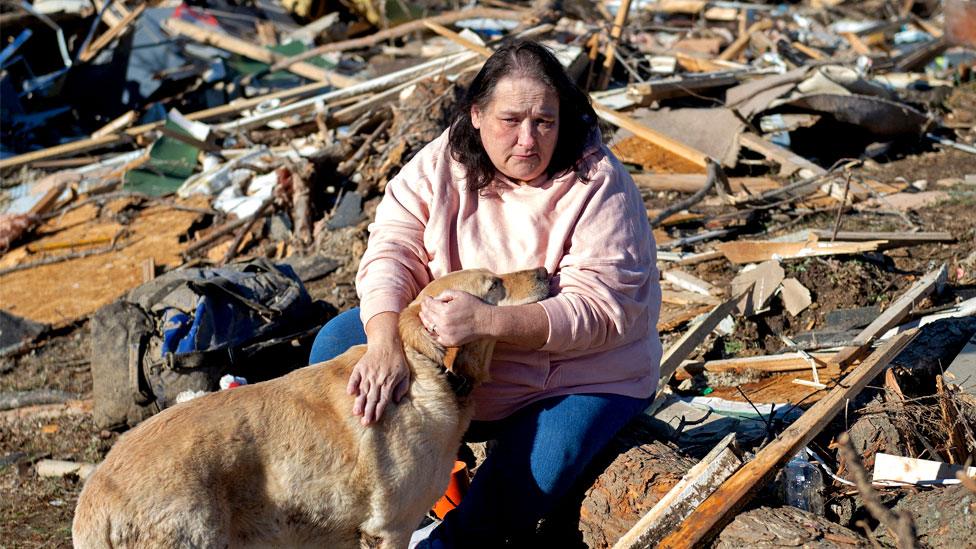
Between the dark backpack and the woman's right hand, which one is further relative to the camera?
the dark backpack

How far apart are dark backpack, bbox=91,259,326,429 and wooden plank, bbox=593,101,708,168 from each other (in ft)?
12.9

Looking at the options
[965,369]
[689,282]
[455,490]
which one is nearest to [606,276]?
[455,490]

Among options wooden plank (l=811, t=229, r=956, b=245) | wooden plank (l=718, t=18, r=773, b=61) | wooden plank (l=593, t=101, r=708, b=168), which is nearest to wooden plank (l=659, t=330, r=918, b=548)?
wooden plank (l=811, t=229, r=956, b=245)

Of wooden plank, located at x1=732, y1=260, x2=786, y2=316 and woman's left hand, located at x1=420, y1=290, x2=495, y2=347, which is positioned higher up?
woman's left hand, located at x1=420, y1=290, x2=495, y2=347

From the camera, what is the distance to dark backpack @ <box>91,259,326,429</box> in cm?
525

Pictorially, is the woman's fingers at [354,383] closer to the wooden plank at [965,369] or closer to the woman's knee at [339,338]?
the woman's knee at [339,338]

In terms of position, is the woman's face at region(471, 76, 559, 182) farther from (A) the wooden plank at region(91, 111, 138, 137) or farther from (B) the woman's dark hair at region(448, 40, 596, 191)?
(A) the wooden plank at region(91, 111, 138, 137)

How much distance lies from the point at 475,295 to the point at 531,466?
65 centimetres

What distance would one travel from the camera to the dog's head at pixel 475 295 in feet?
10.3

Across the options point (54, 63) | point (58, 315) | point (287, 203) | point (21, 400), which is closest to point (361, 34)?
point (54, 63)

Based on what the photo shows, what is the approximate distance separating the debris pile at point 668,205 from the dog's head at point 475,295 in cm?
66

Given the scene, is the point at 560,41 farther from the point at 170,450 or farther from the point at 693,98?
the point at 170,450

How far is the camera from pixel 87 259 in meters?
8.96

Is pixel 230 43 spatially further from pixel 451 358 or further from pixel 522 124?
pixel 451 358
